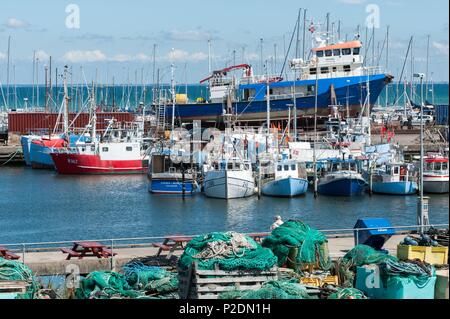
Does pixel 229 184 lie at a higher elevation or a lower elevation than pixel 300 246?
lower

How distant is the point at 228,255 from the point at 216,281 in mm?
615

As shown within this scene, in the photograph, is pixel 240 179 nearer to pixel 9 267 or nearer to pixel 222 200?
pixel 222 200

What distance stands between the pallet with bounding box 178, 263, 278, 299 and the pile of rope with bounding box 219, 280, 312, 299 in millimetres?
268

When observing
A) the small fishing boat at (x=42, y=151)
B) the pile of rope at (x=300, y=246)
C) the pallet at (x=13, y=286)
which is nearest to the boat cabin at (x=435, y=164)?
the small fishing boat at (x=42, y=151)

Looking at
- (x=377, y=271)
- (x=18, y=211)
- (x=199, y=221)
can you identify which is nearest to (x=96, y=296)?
(x=377, y=271)

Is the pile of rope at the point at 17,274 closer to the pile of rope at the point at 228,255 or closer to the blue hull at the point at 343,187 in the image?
the pile of rope at the point at 228,255

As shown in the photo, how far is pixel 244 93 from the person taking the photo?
7912cm

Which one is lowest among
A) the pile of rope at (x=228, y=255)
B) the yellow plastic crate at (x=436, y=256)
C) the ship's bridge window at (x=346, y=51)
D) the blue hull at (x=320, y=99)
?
the yellow plastic crate at (x=436, y=256)

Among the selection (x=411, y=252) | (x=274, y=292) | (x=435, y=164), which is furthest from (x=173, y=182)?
(x=274, y=292)

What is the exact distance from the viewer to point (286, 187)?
4869 cm

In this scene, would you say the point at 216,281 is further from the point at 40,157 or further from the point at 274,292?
the point at 40,157

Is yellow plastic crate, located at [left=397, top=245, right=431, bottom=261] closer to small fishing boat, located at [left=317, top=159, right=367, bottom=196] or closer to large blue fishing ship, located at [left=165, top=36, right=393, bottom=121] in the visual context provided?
small fishing boat, located at [left=317, top=159, right=367, bottom=196]

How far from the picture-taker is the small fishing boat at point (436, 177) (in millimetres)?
49594

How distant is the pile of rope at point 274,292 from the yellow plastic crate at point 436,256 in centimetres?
369
